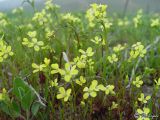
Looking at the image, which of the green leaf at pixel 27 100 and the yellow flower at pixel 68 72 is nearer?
the yellow flower at pixel 68 72

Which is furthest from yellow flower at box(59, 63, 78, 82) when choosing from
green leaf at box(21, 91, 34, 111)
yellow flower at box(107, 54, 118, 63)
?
yellow flower at box(107, 54, 118, 63)

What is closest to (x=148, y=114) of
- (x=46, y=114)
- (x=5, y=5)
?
(x=46, y=114)

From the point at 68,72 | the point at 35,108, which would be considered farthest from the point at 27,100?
the point at 68,72

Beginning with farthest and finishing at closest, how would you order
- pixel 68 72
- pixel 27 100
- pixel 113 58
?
pixel 113 58, pixel 27 100, pixel 68 72

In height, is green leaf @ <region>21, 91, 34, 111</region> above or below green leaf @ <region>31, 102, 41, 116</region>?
above

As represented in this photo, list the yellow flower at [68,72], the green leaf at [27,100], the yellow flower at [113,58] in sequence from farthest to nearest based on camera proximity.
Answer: the yellow flower at [113,58] < the green leaf at [27,100] < the yellow flower at [68,72]

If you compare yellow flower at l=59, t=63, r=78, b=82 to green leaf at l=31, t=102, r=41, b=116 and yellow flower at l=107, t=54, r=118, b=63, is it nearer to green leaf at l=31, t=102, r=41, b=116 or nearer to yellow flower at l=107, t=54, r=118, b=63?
green leaf at l=31, t=102, r=41, b=116

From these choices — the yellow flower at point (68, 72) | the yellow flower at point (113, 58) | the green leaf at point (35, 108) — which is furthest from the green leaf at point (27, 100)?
the yellow flower at point (113, 58)

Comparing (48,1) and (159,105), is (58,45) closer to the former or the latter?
(48,1)

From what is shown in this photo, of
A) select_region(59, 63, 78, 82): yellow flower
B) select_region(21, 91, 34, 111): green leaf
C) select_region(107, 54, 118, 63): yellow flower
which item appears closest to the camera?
select_region(59, 63, 78, 82): yellow flower

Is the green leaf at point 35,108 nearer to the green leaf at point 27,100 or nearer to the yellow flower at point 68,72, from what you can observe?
the green leaf at point 27,100

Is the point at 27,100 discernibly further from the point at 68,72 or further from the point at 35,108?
the point at 68,72

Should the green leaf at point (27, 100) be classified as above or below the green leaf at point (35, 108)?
above
